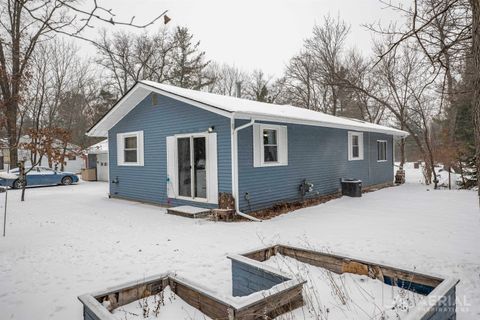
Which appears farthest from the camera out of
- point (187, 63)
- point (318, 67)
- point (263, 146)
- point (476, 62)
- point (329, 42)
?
point (187, 63)

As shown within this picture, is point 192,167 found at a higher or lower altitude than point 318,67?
lower

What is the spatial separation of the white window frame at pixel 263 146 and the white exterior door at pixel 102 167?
15235 millimetres

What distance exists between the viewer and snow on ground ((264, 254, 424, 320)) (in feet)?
9.11

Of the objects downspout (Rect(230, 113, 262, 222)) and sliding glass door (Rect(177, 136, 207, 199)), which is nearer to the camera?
downspout (Rect(230, 113, 262, 222))

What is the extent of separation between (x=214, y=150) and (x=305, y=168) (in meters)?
3.55

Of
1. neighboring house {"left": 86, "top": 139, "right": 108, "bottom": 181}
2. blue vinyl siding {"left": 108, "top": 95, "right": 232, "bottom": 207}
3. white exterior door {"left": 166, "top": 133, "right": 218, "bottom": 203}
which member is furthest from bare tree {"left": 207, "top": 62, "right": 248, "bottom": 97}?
white exterior door {"left": 166, "top": 133, "right": 218, "bottom": 203}

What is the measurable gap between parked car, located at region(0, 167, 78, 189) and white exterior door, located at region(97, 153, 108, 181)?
2383mm

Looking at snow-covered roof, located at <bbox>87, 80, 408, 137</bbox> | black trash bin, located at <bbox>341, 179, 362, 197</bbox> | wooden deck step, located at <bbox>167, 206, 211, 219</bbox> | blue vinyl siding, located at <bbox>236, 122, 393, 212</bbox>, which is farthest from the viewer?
black trash bin, located at <bbox>341, 179, 362, 197</bbox>

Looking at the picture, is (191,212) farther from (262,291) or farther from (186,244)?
(262,291)

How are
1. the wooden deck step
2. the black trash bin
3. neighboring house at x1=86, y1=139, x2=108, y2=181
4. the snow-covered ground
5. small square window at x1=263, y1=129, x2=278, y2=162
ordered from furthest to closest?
neighboring house at x1=86, y1=139, x2=108, y2=181 < the black trash bin < small square window at x1=263, y1=129, x2=278, y2=162 < the wooden deck step < the snow-covered ground

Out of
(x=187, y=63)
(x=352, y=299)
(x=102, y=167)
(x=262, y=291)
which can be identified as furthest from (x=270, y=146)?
(x=187, y=63)

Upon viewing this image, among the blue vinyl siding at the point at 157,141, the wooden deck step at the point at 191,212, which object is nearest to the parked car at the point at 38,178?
the blue vinyl siding at the point at 157,141

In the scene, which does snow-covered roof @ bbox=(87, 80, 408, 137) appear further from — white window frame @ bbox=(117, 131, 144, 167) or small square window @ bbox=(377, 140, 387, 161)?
small square window @ bbox=(377, 140, 387, 161)

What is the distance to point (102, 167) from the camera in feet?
69.6
